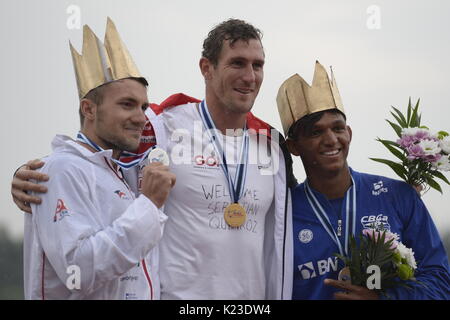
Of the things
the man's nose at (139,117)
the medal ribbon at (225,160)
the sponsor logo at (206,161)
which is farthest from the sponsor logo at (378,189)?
the man's nose at (139,117)

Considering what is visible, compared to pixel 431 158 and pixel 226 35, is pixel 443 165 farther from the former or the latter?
pixel 226 35

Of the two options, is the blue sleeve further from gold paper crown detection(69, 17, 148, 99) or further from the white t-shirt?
gold paper crown detection(69, 17, 148, 99)

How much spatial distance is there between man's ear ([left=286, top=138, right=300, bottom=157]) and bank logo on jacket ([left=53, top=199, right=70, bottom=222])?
2.16 meters

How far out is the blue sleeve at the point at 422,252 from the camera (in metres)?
4.72

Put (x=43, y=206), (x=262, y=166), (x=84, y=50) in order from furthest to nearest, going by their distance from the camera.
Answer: (x=262, y=166), (x=84, y=50), (x=43, y=206)

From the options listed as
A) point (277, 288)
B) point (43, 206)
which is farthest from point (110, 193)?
point (277, 288)

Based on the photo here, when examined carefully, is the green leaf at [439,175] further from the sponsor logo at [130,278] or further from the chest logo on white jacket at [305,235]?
the sponsor logo at [130,278]

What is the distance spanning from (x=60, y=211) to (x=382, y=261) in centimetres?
219

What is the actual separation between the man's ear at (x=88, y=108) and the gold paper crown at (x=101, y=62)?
0.07 metres

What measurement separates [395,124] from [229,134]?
1.37m

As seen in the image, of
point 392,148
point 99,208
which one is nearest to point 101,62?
point 99,208

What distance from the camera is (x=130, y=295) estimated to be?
4.10 m

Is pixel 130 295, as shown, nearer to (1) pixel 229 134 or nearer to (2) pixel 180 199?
(2) pixel 180 199

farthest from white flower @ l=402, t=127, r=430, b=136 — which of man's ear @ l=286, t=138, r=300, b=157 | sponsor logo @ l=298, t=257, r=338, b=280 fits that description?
sponsor logo @ l=298, t=257, r=338, b=280
